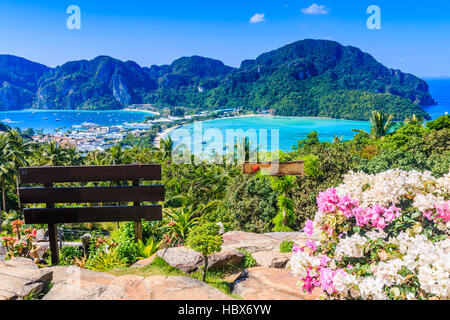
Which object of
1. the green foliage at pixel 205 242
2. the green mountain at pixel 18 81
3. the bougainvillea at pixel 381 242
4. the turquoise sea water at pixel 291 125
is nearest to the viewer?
the bougainvillea at pixel 381 242

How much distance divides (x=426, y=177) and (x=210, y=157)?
85.4 feet

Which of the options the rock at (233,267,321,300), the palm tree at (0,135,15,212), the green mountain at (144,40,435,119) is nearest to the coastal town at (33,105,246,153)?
the green mountain at (144,40,435,119)

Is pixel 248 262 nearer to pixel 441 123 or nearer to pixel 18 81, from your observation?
pixel 441 123

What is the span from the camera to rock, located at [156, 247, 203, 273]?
14.3ft

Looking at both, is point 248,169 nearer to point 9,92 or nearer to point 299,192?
point 299,192

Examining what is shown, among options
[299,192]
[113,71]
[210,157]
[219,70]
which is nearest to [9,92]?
[113,71]

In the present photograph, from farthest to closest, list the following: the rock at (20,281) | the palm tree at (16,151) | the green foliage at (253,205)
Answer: the palm tree at (16,151) → the green foliage at (253,205) → the rock at (20,281)

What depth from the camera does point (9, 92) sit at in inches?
4045

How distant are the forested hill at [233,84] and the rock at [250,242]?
92542mm

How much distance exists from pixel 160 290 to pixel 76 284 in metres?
1.07

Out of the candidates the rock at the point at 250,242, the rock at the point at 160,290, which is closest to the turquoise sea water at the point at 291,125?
the rock at the point at 250,242

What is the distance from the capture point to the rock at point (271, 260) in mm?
4363

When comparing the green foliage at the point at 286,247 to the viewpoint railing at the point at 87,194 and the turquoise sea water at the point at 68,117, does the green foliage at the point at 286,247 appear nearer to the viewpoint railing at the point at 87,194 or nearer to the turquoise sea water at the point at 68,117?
the viewpoint railing at the point at 87,194

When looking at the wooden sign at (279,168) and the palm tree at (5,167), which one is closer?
the wooden sign at (279,168)
